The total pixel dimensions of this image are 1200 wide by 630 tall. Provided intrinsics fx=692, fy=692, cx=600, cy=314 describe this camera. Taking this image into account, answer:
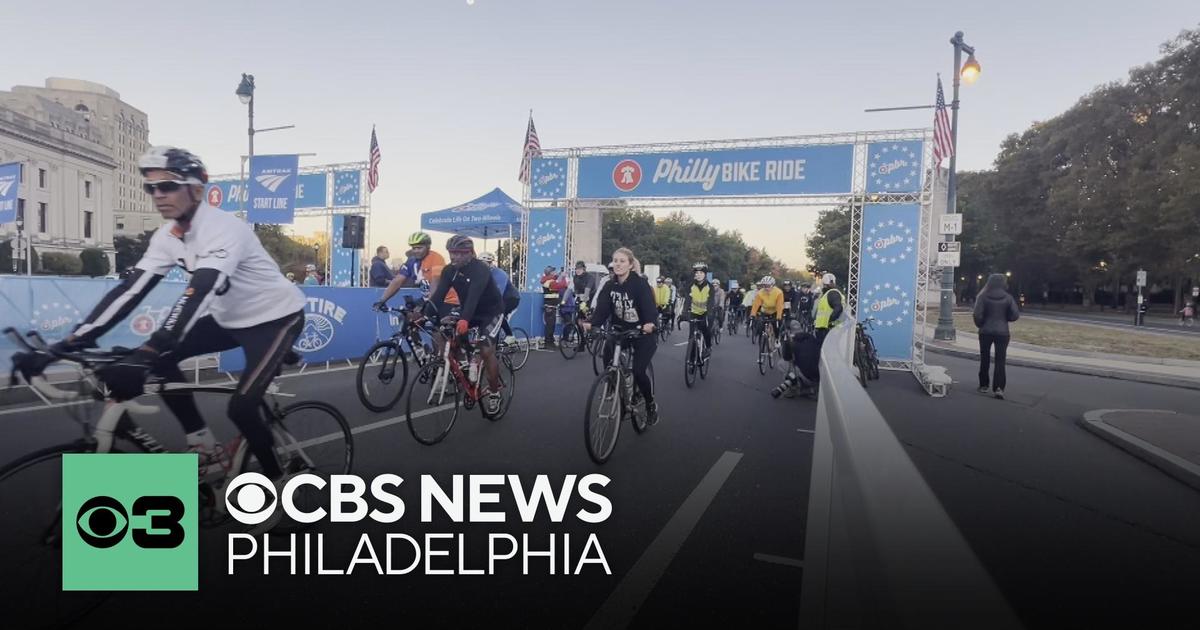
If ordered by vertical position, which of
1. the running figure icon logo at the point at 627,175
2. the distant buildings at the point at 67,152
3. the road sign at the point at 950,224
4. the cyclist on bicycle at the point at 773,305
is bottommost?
the cyclist on bicycle at the point at 773,305

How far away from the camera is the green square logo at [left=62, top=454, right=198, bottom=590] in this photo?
2.86 m

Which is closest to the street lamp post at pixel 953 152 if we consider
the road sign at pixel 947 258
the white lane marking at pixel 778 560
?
the road sign at pixel 947 258

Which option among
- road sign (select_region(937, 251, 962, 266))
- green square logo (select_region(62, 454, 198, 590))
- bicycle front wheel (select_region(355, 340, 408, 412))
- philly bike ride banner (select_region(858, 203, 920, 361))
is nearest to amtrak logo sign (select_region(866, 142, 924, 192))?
philly bike ride banner (select_region(858, 203, 920, 361))

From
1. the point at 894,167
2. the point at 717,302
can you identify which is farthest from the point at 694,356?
the point at 717,302

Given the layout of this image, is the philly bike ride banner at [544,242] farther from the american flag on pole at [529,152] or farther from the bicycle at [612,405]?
the bicycle at [612,405]

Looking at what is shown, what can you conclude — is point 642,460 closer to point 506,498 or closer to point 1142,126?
point 506,498

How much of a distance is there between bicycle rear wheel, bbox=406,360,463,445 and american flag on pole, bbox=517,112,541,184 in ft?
50.0

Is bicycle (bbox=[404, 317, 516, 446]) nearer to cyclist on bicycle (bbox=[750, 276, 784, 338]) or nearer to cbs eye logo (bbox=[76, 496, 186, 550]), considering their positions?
cbs eye logo (bbox=[76, 496, 186, 550])

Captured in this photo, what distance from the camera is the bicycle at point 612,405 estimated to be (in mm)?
5445

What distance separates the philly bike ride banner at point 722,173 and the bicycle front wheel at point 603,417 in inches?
508

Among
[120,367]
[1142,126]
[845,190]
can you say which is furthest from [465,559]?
[1142,126]

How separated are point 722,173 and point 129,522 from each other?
1687 centimetres

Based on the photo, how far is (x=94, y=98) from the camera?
6662cm

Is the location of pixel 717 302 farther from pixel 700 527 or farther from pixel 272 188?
pixel 700 527
